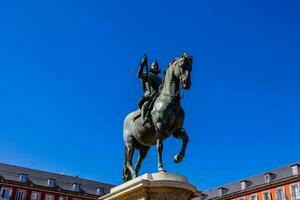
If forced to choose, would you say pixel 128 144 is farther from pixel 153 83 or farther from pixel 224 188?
pixel 224 188

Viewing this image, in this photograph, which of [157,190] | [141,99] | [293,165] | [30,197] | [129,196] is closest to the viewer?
[157,190]

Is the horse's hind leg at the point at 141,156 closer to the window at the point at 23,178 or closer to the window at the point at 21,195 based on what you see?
the window at the point at 21,195

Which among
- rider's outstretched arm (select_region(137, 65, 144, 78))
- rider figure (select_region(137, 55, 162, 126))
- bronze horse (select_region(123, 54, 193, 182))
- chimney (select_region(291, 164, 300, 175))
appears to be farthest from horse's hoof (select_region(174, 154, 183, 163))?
chimney (select_region(291, 164, 300, 175))

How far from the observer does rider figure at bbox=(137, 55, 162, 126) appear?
991cm

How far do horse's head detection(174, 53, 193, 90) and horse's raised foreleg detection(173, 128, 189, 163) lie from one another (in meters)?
1.18

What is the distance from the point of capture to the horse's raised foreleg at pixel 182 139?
921 centimetres

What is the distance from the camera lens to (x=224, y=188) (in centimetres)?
7156

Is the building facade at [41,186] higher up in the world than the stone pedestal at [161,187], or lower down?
higher up

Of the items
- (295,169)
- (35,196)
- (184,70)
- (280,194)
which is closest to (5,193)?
(35,196)

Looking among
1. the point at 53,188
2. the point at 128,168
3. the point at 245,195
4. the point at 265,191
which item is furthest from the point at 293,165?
the point at 128,168

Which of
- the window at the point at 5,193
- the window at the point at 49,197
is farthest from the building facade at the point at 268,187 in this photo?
the window at the point at 5,193

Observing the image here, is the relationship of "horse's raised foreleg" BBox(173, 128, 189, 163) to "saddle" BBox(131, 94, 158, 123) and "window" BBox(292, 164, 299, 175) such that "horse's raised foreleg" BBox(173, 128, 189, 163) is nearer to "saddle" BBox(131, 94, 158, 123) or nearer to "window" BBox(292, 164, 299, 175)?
"saddle" BBox(131, 94, 158, 123)

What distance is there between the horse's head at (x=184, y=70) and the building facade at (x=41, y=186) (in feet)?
193

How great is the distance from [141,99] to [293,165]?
5579cm
